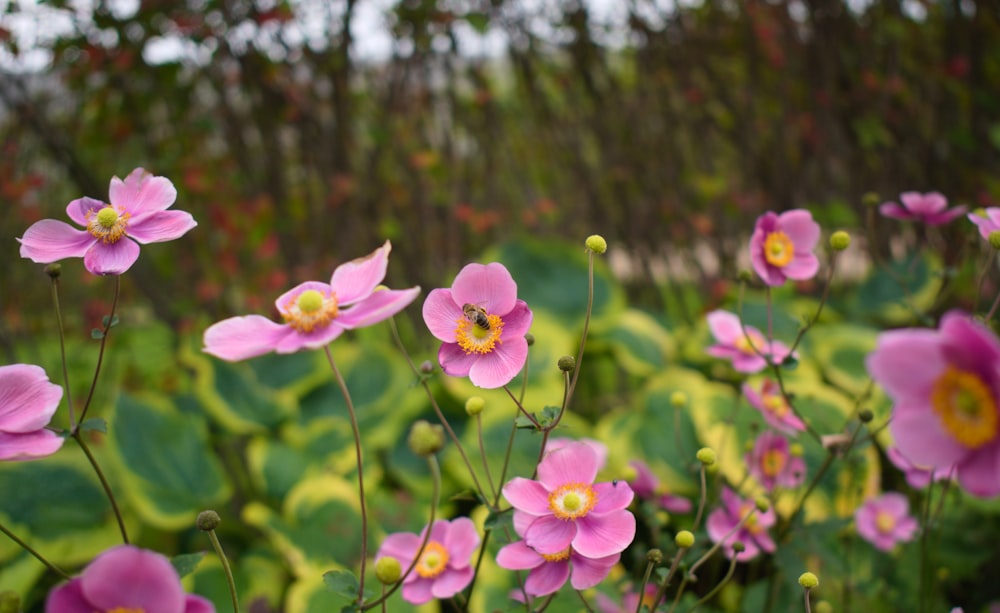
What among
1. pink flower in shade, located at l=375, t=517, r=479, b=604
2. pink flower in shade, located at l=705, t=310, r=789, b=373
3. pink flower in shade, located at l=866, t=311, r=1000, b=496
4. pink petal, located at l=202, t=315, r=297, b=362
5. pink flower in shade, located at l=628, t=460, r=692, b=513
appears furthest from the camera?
pink flower in shade, located at l=628, t=460, r=692, b=513

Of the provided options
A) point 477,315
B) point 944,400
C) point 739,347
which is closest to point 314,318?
point 477,315

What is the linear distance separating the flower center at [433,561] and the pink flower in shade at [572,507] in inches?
4.2

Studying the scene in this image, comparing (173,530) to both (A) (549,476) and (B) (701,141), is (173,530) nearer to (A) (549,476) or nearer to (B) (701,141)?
(A) (549,476)

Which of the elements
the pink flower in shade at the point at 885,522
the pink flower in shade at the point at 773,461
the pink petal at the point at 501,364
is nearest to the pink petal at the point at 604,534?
the pink petal at the point at 501,364

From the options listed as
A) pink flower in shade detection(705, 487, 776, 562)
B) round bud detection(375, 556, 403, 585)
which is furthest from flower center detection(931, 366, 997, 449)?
pink flower in shade detection(705, 487, 776, 562)

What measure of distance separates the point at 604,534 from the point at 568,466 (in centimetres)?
6

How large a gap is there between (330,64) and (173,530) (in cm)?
124

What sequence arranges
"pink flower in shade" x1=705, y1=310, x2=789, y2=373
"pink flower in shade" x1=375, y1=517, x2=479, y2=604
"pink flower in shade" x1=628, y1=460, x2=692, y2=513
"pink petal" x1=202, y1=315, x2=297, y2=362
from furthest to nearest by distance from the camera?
"pink flower in shade" x1=628, y1=460, x2=692, y2=513 → "pink flower in shade" x1=705, y1=310, x2=789, y2=373 → "pink flower in shade" x1=375, y1=517, x2=479, y2=604 → "pink petal" x1=202, y1=315, x2=297, y2=362

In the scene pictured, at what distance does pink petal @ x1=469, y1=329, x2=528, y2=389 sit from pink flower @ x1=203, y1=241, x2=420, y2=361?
0.29ft

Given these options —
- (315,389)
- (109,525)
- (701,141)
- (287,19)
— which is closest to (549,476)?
(109,525)

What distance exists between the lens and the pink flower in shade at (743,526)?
77 cm

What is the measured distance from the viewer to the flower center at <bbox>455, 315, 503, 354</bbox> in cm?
52

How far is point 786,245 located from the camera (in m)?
0.68

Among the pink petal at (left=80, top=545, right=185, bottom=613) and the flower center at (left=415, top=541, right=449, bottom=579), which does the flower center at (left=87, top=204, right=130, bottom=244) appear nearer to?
the pink petal at (left=80, top=545, right=185, bottom=613)
